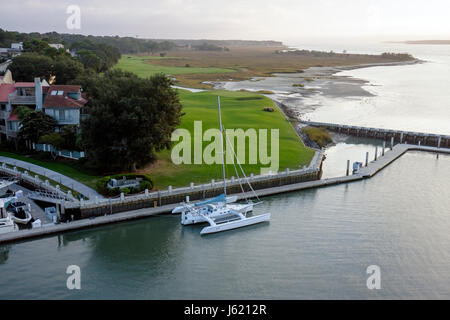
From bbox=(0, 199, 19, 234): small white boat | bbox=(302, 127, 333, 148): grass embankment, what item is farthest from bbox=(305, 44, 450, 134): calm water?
bbox=(0, 199, 19, 234): small white boat

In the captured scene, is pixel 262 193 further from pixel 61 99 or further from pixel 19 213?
pixel 61 99

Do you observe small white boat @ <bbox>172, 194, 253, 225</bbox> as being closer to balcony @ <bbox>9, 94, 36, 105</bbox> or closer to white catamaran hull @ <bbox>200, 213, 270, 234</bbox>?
white catamaran hull @ <bbox>200, 213, 270, 234</bbox>

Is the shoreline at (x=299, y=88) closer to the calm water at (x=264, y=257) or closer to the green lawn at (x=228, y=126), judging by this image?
the green lawn at (x=228, y=126)

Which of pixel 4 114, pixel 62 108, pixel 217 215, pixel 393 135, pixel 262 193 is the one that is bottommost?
pixel 217 215

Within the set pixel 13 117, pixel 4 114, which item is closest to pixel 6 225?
pixel 13 117
